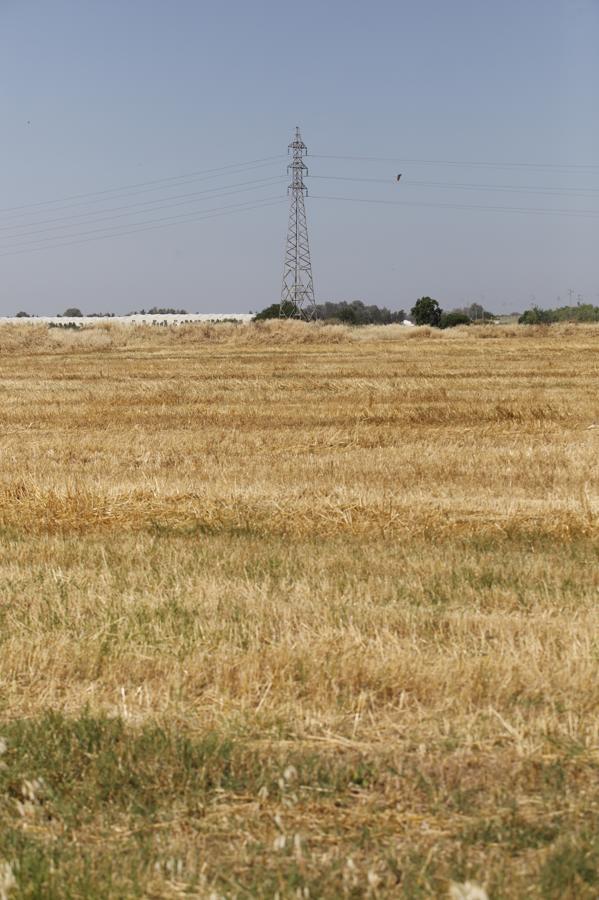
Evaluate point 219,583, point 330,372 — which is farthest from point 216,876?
point 330,372

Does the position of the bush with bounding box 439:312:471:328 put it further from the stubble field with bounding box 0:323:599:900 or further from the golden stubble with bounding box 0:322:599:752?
the stubble field with bounding box 0:323:599:900

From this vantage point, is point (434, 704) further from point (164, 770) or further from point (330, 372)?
point (330, 372)

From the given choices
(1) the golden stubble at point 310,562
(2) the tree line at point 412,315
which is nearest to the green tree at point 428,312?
(2) the tree line at point 412,315

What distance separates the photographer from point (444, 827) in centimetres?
402

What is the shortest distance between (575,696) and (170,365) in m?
29.8

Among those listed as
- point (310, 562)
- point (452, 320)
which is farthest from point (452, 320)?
point (310, 562)

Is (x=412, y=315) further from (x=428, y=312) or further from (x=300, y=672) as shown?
(x=300, y=672)

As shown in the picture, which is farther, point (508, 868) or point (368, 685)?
point (368, 685)

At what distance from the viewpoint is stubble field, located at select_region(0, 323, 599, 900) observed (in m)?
3.86

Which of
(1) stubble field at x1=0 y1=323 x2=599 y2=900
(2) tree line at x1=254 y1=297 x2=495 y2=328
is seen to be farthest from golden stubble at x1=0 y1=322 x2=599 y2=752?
(2) tree line at x1=254 y1=297 x2=495 y2=328

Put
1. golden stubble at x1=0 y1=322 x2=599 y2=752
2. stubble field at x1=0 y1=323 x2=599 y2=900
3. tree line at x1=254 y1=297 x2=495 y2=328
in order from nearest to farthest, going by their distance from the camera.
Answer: stubble field at x1=0 y1=323 x2=599 y2=900
golden stubble at x1=0 y1=322 x2=599 y2=752
tree line at x1=254 y1=297 x2=495 y2=328

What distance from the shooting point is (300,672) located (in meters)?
5.72

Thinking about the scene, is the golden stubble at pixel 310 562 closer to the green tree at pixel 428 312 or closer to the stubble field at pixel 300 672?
the stubble field at pixel 300 672

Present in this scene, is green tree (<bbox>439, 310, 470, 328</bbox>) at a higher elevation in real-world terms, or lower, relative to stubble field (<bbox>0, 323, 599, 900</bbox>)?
higher
